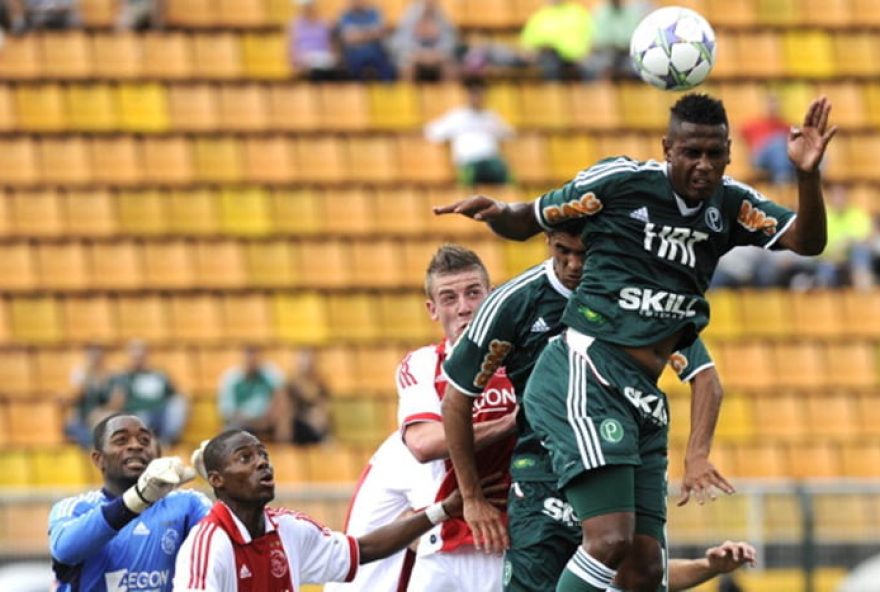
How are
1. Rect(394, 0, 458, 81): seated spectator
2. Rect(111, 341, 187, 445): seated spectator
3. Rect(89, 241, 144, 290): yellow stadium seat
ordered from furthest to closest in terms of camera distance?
1. Rect(394, 0, 458, 81): seated spectator
2. Rect(89, 241, 144, 290): yellow stadium seat
3. Rect(111, 341, 187, 445): seated spectator

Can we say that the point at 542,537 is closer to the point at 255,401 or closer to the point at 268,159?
the point at 255,401

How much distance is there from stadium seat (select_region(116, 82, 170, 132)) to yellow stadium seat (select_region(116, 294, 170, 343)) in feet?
6.36

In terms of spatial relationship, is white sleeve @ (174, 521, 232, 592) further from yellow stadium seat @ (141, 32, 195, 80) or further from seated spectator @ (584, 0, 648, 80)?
seated spectator @ (584, 0, 648, 80)

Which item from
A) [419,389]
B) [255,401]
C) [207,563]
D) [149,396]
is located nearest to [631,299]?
[419,389]

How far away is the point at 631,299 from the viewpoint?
26.7 ft

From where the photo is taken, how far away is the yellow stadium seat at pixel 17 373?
59.5ft

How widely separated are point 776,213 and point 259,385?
9485mm

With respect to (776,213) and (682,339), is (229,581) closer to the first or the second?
(682,339)

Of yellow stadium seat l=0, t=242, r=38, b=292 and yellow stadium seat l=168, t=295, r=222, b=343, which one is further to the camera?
yellow stadium seat l=0, t=242, r=38, b=292

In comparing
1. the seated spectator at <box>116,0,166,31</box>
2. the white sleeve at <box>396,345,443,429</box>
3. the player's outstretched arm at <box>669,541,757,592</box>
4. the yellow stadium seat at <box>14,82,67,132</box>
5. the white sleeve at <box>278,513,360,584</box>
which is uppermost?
the seated spectator at <box>116,0,166,31</box>

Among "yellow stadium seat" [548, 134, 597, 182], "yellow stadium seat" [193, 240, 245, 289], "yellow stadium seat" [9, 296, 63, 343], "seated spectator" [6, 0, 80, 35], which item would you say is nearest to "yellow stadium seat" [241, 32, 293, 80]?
"seated spectator" [6, 0, 80, 35]

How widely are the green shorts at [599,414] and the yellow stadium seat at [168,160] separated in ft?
38.2

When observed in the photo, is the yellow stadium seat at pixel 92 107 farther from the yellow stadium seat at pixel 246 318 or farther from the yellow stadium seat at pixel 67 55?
the yellow stadium seat at pixel 246 318

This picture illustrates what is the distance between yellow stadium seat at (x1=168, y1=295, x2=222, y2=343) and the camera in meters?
18.5
